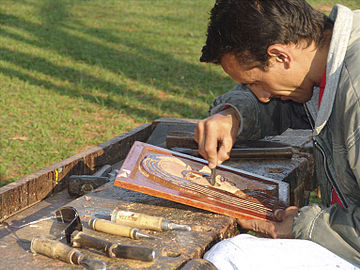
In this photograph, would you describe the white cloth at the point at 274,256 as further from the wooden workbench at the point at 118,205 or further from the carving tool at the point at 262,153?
the carving tool at the point at 262,153

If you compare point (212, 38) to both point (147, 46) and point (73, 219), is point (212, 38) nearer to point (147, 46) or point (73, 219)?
point (73, 219)

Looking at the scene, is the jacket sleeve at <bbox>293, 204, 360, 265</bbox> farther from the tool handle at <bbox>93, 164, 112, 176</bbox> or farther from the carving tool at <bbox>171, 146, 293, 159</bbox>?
the tool handle at <bbox>93, 164, 112, 176</bbox>

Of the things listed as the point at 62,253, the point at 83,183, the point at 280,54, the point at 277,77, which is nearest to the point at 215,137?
the point at 277,77

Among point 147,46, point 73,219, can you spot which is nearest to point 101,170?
point 73,219

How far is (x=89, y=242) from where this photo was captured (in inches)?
67.3

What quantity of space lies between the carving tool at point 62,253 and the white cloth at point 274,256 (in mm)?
461

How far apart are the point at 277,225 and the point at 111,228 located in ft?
2.42

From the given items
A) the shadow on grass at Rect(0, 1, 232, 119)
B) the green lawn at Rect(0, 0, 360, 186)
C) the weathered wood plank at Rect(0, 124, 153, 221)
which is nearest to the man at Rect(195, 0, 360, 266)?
the weathered wood plank at Rect(0, 124, 153, 221)

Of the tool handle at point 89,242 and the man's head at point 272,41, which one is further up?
the man's head at point 272,41

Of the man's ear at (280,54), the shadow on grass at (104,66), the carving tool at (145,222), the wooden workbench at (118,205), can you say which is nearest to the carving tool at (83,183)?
the wooden workbench at (118,205)

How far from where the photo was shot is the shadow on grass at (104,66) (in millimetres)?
7199

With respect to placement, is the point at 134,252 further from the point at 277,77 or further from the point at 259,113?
the point at 259,113

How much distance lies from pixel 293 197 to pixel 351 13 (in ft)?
4.33

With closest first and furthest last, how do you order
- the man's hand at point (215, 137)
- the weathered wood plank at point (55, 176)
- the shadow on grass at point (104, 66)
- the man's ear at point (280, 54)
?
the man's ear at point (280, 54)
the man's hand at point (215, 137)
the weathered wood plank at point (55, 176)
the shadow on grass at point (104, 66)
